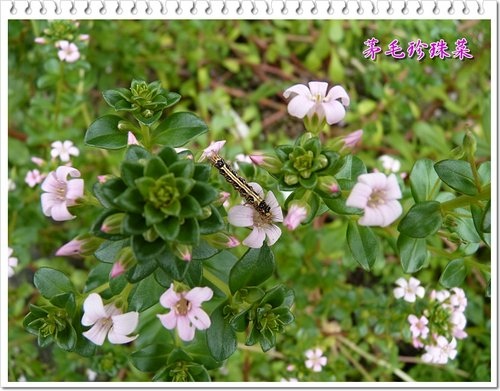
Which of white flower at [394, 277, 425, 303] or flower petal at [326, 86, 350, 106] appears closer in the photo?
flower petal at [326, 86, 350, 106]

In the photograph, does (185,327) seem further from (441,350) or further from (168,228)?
(441,350)

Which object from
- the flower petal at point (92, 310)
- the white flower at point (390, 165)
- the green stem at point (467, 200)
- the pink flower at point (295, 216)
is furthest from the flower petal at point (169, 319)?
the white flower at point (390, 165)

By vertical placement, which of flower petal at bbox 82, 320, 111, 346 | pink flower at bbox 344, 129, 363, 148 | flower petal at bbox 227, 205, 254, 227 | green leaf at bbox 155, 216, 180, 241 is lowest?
flower petal at bbox 82, 320, 111, 346

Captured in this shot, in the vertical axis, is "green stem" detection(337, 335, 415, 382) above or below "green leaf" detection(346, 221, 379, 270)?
below

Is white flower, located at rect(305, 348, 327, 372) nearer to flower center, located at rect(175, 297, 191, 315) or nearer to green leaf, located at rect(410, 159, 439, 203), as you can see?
green leaf, located at rect(410, 159, 439, 203)

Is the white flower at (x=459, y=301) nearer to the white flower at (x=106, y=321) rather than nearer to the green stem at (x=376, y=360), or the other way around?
the green stem at (x=376, y=360)

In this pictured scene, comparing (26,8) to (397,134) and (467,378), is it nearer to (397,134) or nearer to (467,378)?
(397,134)

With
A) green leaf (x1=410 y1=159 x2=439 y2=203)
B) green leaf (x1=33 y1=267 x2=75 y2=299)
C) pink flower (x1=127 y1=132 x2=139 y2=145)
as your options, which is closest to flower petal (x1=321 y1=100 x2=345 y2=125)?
green leaf (x1=410 y1=159 x2=439 y2=203)
